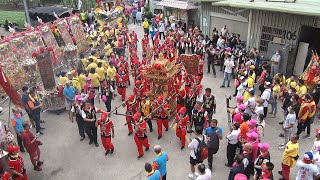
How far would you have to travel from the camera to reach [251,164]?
6.66 metres

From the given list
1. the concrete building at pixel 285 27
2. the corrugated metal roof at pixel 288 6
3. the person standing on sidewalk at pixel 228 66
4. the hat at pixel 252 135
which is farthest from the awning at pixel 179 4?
the hat at pixel 252 135

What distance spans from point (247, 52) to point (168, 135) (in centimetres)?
687

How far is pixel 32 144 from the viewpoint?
7770mm

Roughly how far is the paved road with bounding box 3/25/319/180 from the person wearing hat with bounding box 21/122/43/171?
0.24 meters

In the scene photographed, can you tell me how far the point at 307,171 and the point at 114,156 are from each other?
532cm

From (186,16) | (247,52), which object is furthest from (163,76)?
(186,16)

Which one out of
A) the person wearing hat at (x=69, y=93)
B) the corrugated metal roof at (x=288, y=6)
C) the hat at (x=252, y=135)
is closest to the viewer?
the hat at (x=252, y=135)

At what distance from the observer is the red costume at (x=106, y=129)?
802cm

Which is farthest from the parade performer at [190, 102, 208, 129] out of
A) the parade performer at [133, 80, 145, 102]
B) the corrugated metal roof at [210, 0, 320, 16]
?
the corrugated metal roof at [210, 0, 320, 16]

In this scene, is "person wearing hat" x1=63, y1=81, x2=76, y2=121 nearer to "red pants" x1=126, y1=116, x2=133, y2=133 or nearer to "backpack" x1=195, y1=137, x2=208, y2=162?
"red pants" x1=126, y1=116, x2=133, y2=133

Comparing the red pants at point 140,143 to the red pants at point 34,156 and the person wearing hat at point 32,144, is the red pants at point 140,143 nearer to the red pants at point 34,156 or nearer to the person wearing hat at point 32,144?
the person wearing hat at point 32,144

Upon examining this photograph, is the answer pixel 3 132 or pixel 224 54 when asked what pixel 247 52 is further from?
pixel 3 132

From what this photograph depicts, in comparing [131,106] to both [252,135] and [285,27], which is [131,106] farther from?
[285,27]

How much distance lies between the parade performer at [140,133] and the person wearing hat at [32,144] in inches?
108
